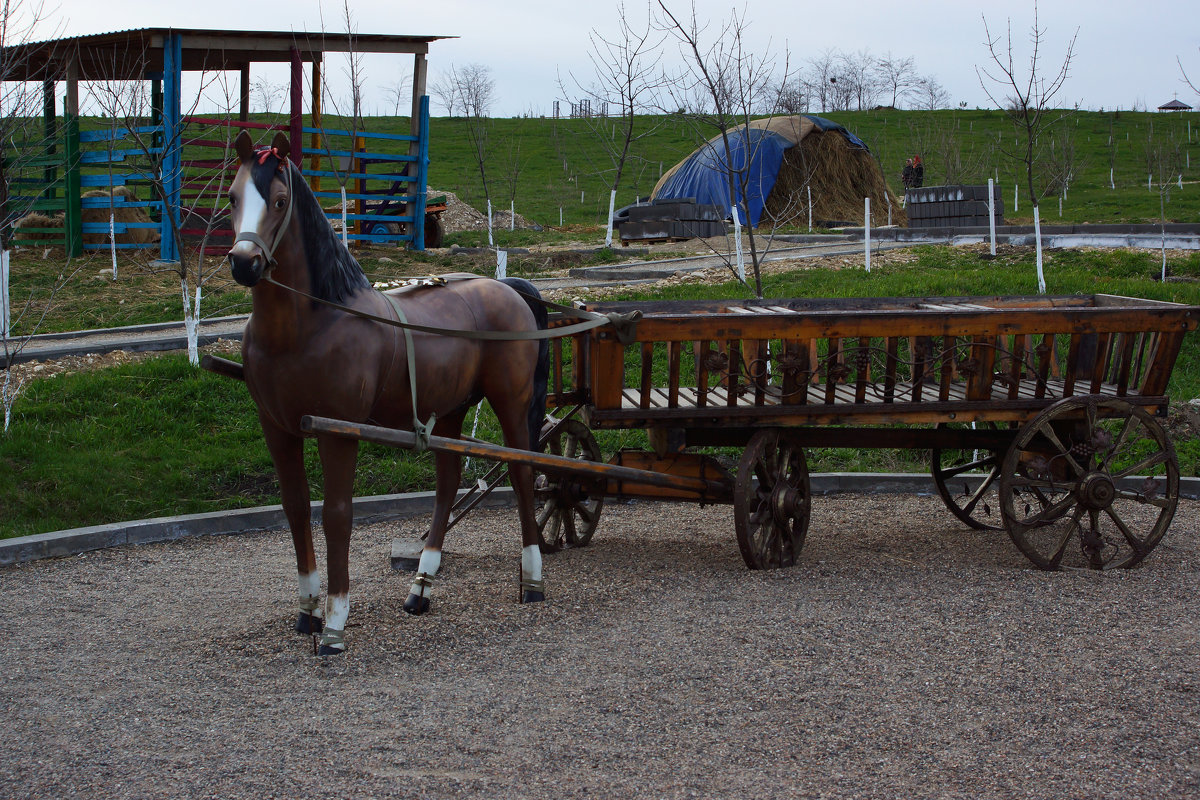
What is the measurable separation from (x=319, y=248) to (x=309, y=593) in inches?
58.5

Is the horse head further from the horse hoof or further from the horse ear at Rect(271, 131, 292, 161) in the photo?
the horse hoof

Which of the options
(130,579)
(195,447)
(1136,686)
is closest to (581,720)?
(1136,686)

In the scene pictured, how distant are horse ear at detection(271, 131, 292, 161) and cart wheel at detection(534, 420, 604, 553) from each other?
94.8 inches

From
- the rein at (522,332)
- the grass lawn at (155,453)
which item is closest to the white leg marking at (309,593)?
the rein at (522,332)

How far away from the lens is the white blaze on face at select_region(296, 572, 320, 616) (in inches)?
177

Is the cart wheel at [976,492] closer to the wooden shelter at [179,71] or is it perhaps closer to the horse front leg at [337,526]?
the horse front leg at [337,526]

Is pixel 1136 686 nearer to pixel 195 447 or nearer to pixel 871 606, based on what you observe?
pixel 871 606

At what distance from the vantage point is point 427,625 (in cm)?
466

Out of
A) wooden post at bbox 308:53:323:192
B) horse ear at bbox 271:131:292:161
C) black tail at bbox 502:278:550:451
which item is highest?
wooden post at bbox 308:53:323:192

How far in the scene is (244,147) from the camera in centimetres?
378

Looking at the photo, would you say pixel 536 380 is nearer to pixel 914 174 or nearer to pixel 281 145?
pixel 281 145

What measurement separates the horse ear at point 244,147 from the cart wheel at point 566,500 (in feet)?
8.15

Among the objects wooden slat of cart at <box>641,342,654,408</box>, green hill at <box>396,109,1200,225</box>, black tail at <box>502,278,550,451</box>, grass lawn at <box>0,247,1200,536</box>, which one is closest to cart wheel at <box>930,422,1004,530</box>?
grass lawn at <box>0,247,1200,536</box>

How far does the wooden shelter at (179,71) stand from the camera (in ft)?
51.0
